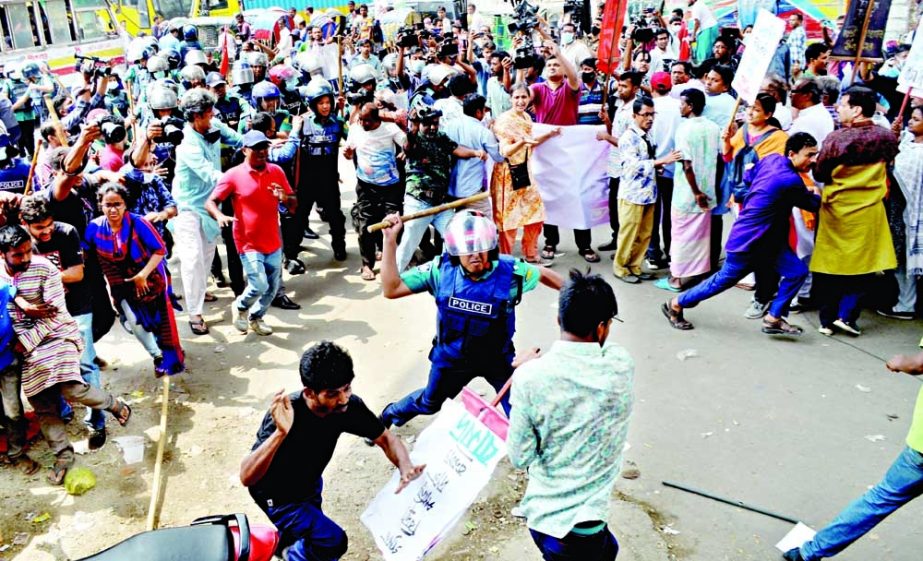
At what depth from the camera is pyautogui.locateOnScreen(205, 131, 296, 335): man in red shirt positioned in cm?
607

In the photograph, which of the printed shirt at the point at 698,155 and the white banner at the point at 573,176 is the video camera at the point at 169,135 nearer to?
the white banner at the point at 573,176

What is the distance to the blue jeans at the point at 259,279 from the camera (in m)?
6.14

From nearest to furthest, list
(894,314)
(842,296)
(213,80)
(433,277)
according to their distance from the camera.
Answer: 1. (433,277)
2. (842,296)
3. (894,314)
4. (213,80)

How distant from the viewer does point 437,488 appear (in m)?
3.27

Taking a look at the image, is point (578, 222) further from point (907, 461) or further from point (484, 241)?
point (907, 461)

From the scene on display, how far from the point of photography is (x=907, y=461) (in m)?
3.14

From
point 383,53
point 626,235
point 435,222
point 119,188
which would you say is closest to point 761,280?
point 626,235

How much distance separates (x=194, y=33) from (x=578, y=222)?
9.82m

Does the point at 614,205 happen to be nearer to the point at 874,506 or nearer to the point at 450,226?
the point at 450,226

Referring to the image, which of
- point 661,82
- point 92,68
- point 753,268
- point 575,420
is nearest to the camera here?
point 575,420

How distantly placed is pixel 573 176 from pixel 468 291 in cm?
412

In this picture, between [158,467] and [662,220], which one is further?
[662,220]

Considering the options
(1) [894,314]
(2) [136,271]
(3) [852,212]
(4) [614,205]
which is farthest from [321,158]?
(1) [894,314]

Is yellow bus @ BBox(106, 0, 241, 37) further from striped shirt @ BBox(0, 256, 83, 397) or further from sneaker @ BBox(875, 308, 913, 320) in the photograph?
sneaker @ BBox(875, 308, 913, 320)
